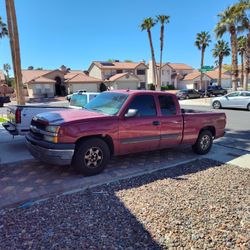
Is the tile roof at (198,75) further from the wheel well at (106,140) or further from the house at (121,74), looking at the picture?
the wheel well at (106,140)

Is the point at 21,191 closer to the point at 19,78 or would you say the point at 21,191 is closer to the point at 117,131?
the point at 117,131

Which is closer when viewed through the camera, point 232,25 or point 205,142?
point 205,142

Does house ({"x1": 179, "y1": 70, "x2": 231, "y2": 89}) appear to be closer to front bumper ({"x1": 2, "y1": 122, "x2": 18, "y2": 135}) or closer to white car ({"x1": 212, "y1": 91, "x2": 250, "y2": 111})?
white car ({"x1": 212, "y1": 91, "x2": 250, "y2": 111})

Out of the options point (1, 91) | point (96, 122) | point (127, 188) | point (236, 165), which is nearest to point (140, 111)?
point (96, 122)

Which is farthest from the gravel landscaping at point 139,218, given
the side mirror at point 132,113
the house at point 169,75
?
the house at point 169,75

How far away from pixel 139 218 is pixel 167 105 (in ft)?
11.0

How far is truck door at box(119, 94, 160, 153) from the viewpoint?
216 inches

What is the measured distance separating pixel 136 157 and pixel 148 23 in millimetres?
34957

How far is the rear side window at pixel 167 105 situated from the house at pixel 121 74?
43.4m

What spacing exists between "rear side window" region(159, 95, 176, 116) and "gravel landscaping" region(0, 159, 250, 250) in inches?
72.1

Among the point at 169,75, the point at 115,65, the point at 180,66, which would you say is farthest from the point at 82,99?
the point at 180,66

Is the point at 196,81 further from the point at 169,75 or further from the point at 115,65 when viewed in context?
the point at 115,65

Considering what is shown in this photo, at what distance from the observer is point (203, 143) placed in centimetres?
709

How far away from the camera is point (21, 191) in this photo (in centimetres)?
447
